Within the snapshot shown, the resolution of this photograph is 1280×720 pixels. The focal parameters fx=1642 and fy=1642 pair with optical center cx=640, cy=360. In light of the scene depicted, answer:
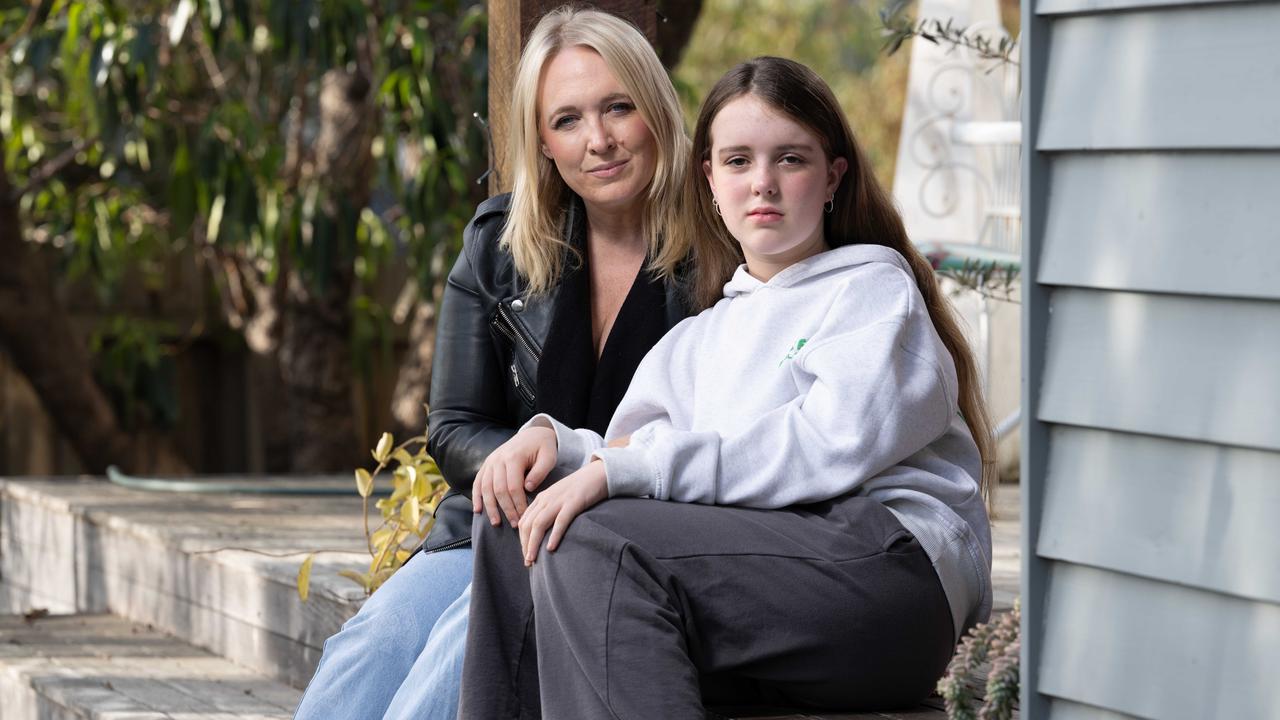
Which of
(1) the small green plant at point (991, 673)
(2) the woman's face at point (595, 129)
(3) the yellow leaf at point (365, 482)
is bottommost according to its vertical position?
(3) the yellow leaf at point (365, 482)

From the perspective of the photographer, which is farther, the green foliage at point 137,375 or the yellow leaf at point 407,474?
the green foliage at point 137,375

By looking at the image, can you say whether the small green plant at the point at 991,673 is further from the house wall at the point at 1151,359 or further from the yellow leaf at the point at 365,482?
the yellow leaf at the point at 365,482

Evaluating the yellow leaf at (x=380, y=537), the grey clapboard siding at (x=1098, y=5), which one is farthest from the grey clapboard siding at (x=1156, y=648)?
the yellow leaf at (x=380, y=537)

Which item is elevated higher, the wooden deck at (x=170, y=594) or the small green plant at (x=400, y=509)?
the small green plant at (x=400, y=509)

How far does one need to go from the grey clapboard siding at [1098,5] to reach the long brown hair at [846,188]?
0.55 m

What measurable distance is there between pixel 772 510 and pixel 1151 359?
1.93 ft

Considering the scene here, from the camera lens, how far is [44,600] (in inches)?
188

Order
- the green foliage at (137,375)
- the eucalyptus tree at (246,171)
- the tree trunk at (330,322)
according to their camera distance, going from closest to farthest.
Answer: the eucalyptus tree at (246,171) < the tree trunk at (330,322) < the green foliage at (137,375)

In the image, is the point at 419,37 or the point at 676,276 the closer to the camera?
the point at 676,276

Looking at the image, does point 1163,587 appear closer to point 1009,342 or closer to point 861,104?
point 1009,342

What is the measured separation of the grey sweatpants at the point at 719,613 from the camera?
5.63 feet

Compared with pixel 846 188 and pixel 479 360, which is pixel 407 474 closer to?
pixel 479 360

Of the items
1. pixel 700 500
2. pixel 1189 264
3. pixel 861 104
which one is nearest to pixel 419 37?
pixel 700 500

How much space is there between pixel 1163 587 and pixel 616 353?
3.56ft
